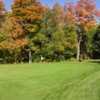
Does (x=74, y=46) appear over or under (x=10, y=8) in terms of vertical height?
under

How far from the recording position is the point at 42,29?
3594cm

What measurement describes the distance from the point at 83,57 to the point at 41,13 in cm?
1560

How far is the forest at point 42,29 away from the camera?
107ft

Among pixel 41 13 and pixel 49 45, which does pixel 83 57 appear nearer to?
pixel 49 45

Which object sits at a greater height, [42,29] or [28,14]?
[28,14]

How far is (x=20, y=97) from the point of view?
387 inches

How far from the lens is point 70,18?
37.2m

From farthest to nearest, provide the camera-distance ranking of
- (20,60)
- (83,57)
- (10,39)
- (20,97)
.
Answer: (83,57), (20,60), (10,39), (20,97)

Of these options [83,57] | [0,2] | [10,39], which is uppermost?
[0,2]

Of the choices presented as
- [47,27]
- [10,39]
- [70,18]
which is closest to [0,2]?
[10,39]

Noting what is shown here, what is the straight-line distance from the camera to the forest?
32.7 meters

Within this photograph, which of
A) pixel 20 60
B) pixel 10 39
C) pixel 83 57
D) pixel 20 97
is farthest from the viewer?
pixel 83 57

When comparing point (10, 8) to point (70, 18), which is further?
point (70, 18)

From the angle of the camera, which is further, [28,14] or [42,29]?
[42,29]
